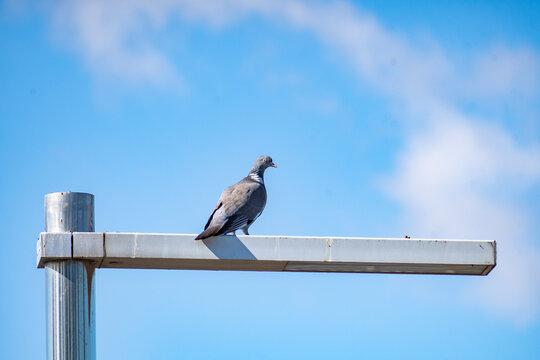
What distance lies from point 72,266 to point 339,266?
5.24ft

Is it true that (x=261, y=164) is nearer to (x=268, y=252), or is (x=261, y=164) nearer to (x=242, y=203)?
(x=242, y=203)

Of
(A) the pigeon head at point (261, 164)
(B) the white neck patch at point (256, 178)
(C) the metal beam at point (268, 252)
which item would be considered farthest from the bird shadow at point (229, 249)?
(A) the pigeon head at point (261, 164)

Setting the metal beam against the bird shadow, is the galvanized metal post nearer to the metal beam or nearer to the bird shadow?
the metal beam

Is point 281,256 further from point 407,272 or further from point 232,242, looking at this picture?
point 407,272

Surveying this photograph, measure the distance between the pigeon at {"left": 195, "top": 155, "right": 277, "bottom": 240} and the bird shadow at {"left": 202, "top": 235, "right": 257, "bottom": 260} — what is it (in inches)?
32.5

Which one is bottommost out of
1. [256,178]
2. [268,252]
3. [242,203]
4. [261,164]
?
[268,252]

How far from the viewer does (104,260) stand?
526 cm

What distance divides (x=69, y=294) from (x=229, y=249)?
3.18ft

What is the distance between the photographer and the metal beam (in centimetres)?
519

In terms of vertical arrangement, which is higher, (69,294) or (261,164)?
(261,164)

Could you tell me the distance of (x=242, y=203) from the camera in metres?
7.74

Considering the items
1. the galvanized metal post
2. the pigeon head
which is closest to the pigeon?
the pigeon head

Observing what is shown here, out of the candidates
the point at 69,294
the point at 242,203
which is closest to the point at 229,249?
the point at 69,294

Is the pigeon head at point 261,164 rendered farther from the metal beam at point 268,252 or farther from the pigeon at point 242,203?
the metal beam at point 268,252
